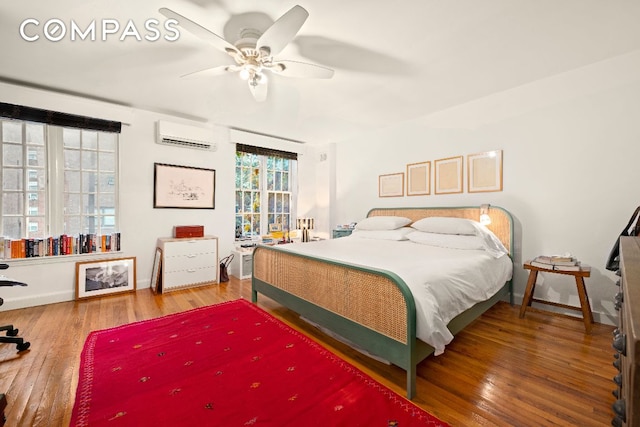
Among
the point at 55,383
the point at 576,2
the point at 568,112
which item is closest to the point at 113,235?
the point at 55,383

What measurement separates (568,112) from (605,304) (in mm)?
1885

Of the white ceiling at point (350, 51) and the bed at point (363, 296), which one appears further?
the white ceiling at point (350, 51)

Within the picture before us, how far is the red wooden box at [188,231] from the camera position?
12.7 feet

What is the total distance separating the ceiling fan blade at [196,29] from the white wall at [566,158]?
9.68 ft

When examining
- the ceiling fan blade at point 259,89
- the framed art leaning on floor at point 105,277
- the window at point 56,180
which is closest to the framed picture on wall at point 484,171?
the ceiling fan blade at point 259,89

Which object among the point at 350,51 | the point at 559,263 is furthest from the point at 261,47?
the point at 559,263

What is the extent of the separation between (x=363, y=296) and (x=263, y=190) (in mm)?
3590

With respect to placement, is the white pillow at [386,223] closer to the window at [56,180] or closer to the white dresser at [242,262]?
the white dresser at [242,262]

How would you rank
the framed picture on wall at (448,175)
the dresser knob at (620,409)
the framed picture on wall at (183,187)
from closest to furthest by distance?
the dresser knob at (620,409), the framed picture on wall at (448,175), the framed picture on wall at (183,187)

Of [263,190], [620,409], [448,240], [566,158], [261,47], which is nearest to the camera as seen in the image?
[620,409]

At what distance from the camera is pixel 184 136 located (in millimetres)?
3902

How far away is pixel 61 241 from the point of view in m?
3.19

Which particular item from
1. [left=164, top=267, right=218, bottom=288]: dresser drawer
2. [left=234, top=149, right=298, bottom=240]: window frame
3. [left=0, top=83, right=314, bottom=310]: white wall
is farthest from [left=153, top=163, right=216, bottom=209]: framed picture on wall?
[left=164, top=267, right=218, bottom=288]: dresser drawer

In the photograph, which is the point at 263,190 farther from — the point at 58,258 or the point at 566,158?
the point at 566,158
